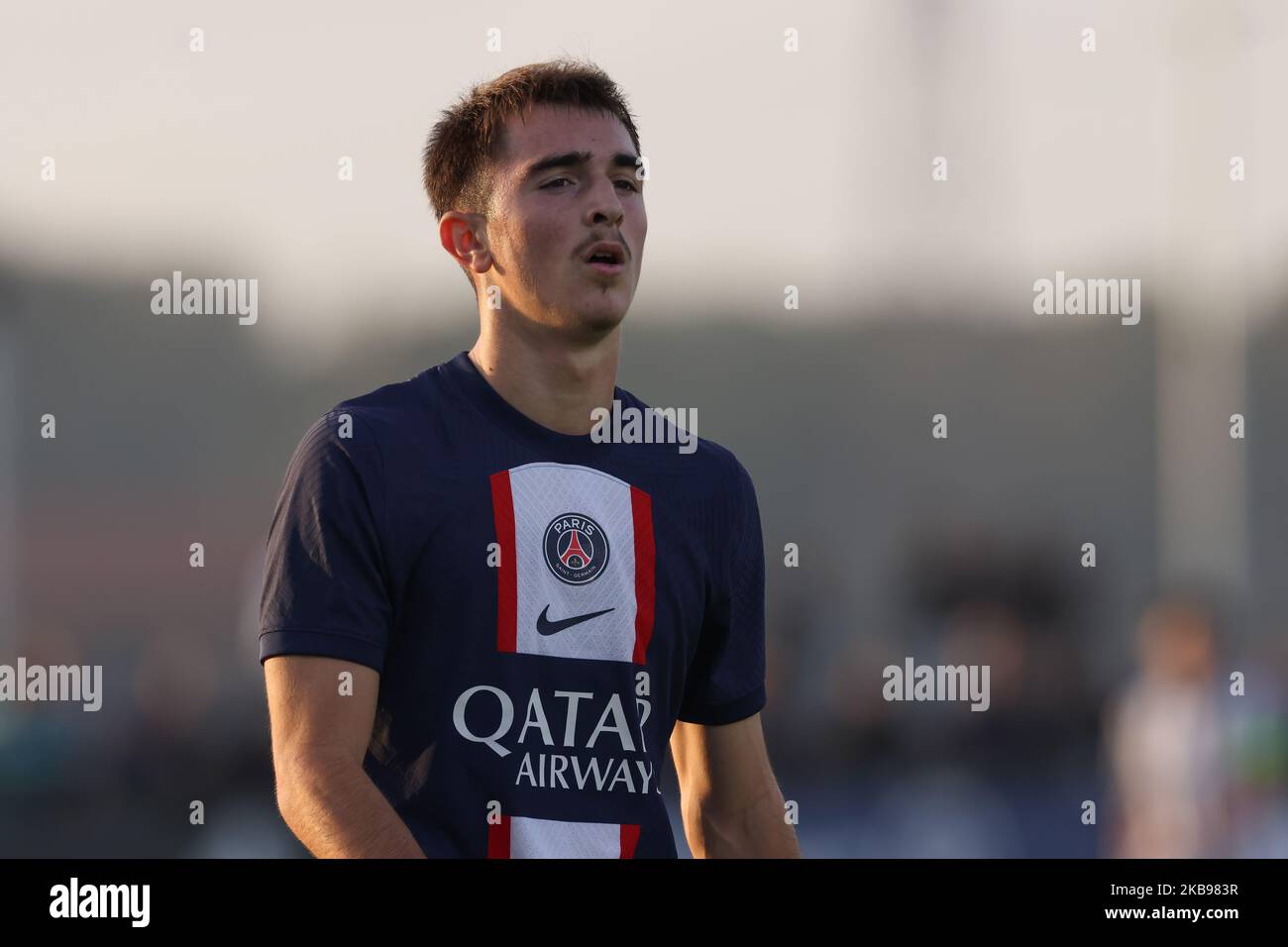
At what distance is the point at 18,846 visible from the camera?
37.5 feet

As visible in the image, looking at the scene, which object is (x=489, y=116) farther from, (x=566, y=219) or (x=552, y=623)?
(x=552, y=623)

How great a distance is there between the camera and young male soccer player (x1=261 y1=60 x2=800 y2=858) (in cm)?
321

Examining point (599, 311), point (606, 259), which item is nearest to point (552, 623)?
point (599, 311)

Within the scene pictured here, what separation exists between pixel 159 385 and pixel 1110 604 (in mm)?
11432

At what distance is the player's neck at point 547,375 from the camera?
3.61 meters

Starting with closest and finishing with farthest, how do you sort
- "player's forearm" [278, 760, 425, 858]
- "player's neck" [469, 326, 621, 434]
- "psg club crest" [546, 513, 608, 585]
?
"player's forearm" [278, 760, 425, 858]
"psg club crest" [546, 513, 608, 585]
"player's neck" [469, 326, 621, 434]

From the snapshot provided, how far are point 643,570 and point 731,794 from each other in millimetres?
626

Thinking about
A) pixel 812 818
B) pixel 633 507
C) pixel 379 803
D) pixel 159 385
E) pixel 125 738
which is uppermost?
pixel 159 385

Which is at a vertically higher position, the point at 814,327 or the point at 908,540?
the point at 814,327

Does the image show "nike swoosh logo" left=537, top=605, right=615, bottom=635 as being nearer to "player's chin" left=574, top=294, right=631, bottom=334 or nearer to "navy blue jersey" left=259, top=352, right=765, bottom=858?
"navy blue jersey" left=259, top=352, right=765, bottom=858

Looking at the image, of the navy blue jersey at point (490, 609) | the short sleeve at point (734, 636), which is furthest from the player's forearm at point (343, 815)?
the short sleeve at point (734, 636)

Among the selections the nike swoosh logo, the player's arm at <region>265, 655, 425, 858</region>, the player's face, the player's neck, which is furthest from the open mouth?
the player's arm at <region>265, 655, 425, 858</region>

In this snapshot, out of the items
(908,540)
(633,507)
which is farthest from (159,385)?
(633,507)
